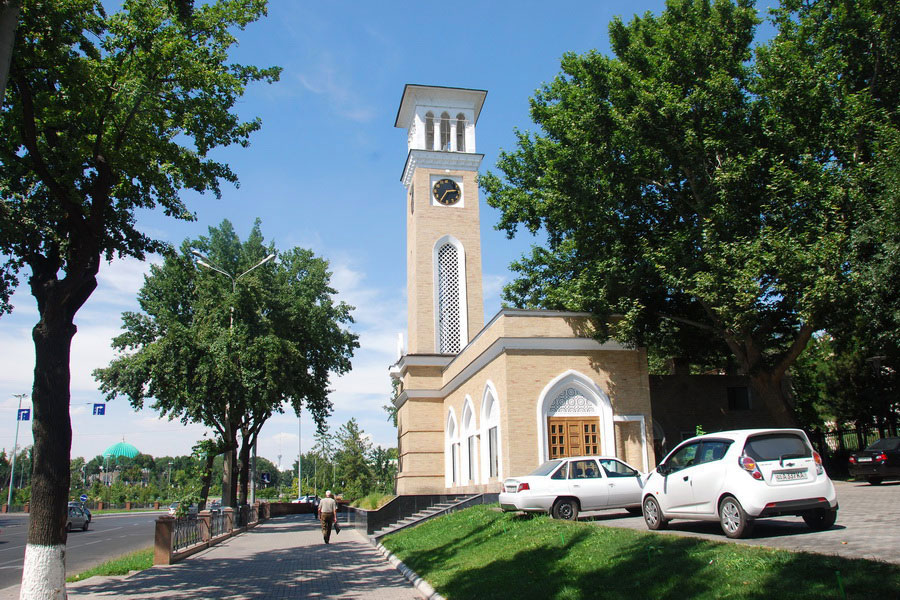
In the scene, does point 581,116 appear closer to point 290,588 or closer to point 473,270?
point 473,270

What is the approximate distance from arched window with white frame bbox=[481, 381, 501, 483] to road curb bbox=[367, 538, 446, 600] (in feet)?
14.8

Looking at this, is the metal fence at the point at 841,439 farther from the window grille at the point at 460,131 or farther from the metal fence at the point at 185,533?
the metal fence at the point at 185,533

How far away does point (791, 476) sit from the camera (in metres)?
9.02

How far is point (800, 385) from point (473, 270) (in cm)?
1776

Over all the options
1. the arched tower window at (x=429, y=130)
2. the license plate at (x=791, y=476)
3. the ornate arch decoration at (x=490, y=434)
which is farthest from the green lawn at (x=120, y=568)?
the arched tower window at (x=429, y=130)

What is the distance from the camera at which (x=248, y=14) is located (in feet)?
43.5

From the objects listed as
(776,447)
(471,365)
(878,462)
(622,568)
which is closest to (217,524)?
(471,365)

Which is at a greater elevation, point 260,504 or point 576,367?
point 576,367

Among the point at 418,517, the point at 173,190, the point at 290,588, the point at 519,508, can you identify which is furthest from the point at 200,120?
the point at 418,517

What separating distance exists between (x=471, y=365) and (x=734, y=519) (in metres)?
13.8

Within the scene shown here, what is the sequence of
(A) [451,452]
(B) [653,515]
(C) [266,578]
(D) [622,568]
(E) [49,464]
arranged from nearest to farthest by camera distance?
(D) [622,568], (E) [49,464], (B) [653,515], (C) [266,578], (A) [451,452]

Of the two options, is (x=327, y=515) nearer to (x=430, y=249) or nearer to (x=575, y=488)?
(x=575, y=488)

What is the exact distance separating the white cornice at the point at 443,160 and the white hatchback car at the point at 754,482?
2158 centimetres

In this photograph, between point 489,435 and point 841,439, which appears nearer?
point 489,435
